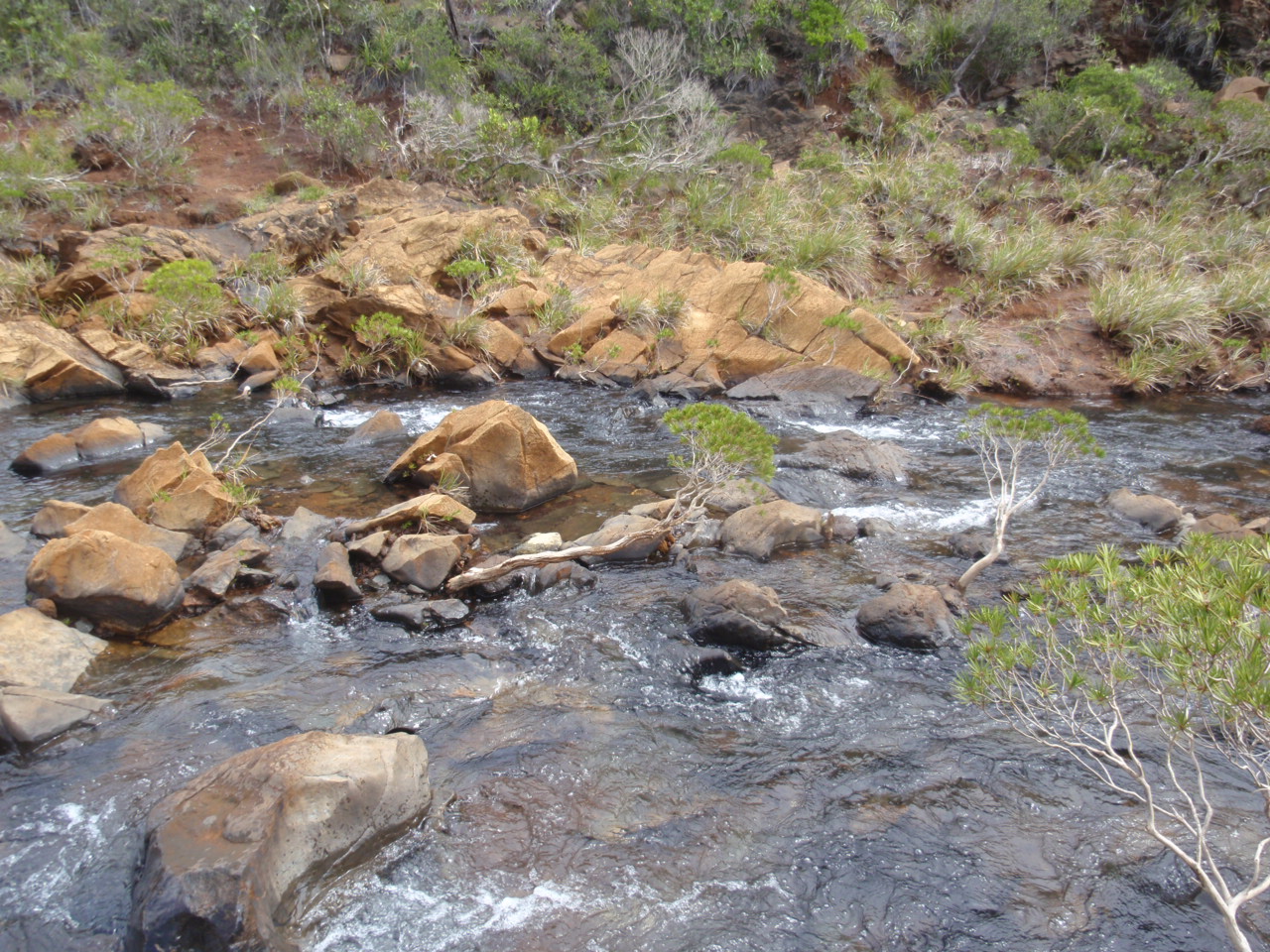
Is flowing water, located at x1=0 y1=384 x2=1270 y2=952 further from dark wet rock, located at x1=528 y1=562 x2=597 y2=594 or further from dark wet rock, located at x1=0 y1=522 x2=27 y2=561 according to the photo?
dark wet rock, located at x1=0 y1=522 x2=27 y2=561

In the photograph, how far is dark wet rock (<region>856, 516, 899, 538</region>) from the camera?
734 centimetres

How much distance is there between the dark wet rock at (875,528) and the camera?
7.34m

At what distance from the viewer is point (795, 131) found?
23047 mm

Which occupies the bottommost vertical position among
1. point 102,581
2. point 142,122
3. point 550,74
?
point 102,581

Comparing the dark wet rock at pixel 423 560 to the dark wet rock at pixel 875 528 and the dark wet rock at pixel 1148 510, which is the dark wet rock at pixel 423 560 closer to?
the dark wet rock at pixel 875 528

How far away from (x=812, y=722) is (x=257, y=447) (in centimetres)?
752

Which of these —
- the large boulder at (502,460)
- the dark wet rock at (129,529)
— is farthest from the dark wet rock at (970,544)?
the dark wet rock at (129,529)

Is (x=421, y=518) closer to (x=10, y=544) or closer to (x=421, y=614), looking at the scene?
(x=421, y=614)

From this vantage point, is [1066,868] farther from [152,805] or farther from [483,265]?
[483,265]

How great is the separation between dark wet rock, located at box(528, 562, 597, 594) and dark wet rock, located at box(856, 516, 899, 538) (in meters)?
2.74

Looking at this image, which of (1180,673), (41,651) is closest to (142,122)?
(41,651)

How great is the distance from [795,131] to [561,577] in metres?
20.8

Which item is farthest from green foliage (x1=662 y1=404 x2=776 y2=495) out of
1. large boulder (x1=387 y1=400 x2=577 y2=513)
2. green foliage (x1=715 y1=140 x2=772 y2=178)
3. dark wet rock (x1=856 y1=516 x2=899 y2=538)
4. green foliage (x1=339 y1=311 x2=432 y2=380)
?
green foliage (x1=715 y1=140 x2=772 y2=178)

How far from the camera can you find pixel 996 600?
604 cm
